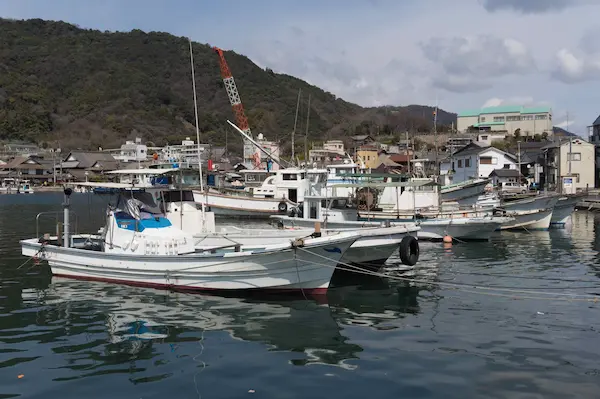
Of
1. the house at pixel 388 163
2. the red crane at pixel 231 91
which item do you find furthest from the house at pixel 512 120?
the red crane at pixel 231 91

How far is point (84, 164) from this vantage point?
130 metres

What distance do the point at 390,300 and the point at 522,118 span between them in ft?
372

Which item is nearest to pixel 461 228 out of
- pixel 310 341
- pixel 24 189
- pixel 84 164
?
pixel 310 341

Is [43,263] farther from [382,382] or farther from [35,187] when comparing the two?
[35,187]

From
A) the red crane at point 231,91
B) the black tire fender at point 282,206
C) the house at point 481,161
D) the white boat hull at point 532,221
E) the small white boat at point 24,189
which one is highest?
the red crane at point 231,91

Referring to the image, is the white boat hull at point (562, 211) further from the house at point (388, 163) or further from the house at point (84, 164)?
the house at point (84, 164)

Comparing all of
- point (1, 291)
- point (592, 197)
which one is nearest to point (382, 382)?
point (1, 291)

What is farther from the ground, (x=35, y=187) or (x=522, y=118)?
(x=522, y=118)

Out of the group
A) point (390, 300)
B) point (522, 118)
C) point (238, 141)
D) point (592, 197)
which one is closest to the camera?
point (390, 300)

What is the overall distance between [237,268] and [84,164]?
418 feet

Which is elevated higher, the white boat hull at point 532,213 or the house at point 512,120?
the house at point 512,120

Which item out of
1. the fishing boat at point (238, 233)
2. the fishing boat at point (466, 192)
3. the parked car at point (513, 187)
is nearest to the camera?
the fishing boat at point (238, 233)

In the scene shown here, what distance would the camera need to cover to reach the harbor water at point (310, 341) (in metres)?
9.23

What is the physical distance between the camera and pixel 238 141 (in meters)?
181
